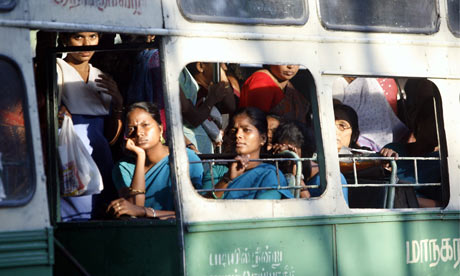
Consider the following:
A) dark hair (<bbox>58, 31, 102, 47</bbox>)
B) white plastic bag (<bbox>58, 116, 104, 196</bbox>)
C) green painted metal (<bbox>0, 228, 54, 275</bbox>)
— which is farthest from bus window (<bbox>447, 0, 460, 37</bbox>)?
green painted metal (<bbox>0, 228, 54, 275</bbox>)

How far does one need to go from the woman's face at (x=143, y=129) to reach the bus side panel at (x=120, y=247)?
2.09 ft

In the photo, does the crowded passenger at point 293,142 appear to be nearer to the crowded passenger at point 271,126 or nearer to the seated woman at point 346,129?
the crowded passenger at point 271,126

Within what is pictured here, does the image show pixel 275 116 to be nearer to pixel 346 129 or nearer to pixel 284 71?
pixel 284 71

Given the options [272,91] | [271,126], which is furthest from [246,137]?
[272,91]

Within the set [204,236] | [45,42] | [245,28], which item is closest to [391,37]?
[245,28]

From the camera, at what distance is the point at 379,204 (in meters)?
6.06

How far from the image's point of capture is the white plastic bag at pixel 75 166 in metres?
5.39

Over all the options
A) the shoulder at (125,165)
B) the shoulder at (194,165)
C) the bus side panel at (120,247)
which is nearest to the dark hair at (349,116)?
the shoulder at (194,165)

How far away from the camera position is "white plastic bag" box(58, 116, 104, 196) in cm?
539

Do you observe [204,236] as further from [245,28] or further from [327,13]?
[327,13]

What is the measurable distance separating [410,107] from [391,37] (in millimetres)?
2350

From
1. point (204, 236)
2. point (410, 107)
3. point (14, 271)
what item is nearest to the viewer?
point (14, 271)

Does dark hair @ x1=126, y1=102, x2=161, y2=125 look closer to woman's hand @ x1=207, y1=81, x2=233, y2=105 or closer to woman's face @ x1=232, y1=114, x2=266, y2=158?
woman's face @ x1=232, y1=114, x2=266, y2=158

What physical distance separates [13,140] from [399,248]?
2532 mm
